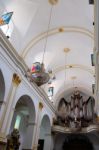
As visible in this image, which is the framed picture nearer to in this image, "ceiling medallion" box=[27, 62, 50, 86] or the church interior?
the church interior

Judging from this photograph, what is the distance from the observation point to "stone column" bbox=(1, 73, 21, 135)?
828 centimetres

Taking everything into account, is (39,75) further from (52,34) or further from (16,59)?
(52,34)

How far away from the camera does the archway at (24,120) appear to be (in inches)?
456

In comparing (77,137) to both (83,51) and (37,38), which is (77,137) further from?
(37,38)

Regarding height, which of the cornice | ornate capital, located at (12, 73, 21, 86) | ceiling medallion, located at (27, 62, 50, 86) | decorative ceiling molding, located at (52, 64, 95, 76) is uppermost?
decorative ceiling molding, located at (52, 64, 95, 76)

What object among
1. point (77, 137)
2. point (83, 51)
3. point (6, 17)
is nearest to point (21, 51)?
point (6, 17)

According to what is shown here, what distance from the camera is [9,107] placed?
8.77 metres

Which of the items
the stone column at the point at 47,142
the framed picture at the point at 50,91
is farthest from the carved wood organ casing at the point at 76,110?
the framed picture at the point at 50,91

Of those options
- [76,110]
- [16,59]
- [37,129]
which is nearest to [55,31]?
[16,59]

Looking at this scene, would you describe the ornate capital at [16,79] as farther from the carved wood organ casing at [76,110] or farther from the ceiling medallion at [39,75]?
the carved wood organ casing at [76,110]

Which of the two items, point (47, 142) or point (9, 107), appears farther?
point (47, 142)

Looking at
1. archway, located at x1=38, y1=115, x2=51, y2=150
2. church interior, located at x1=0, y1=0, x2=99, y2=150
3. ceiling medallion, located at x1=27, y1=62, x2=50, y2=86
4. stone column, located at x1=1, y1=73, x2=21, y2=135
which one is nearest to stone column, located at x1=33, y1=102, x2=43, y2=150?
church interior, located at x1=0, y1=0, x2=99, y2=150

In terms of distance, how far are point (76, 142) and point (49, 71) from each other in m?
8.84

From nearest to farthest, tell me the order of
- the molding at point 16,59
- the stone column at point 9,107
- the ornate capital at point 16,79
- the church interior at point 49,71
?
the stone column at point 9,107 < the molding at point 16,59 < the church interior at point 49,71 < the ornate capital at point 16,79
